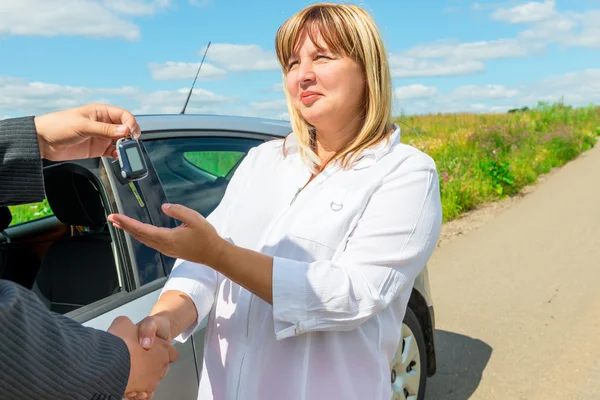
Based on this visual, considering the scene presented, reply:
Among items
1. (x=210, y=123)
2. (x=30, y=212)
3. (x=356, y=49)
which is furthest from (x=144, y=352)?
(x=30, y=212)

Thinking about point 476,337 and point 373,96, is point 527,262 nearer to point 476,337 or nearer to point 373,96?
point 476,337

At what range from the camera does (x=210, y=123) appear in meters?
2.98

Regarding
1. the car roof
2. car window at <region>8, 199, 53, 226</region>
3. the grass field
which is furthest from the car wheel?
the grass field

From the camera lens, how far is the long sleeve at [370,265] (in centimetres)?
175

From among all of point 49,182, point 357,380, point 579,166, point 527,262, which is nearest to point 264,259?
point 357,380

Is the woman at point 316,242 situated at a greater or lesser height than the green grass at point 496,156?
greater

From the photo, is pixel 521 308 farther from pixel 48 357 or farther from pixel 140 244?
pixel 48 357

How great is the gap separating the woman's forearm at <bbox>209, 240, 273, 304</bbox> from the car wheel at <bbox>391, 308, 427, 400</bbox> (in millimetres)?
1705

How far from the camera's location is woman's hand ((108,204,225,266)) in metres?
1.59

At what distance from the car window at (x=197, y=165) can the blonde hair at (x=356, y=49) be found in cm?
76

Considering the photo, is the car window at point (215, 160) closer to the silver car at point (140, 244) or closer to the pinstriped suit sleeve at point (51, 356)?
the silver car at point (140, 244)

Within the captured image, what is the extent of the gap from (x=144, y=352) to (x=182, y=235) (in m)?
0.31

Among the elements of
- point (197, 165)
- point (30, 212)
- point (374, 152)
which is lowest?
point (30, 212)

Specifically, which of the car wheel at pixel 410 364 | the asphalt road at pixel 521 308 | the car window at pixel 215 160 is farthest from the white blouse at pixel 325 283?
the asphalt road at pixel 521 308
